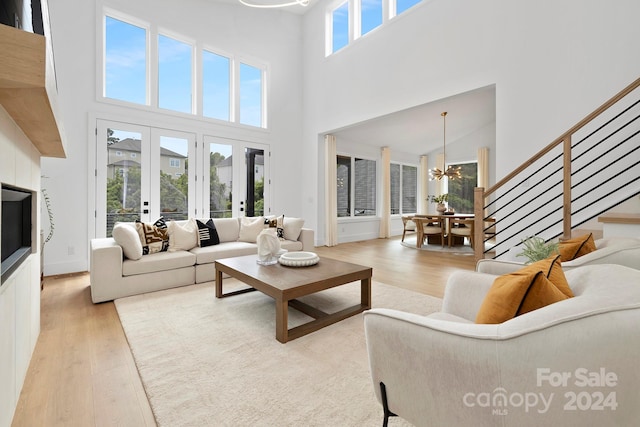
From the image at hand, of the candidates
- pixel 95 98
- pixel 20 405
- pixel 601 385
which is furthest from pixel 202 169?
pixel 601 385

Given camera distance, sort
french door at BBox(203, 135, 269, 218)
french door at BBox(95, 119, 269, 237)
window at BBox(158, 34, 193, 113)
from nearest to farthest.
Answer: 1. french door at BBox(95, 119, 269, 237)
2. window at BBox(158, 34, 193, 113)
3. french door at BBox(203, 135, 269, 218)

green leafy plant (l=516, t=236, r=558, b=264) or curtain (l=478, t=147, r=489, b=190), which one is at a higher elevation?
curtain (l=478, t=147, r=489, b=190)

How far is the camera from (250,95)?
631 centimetres

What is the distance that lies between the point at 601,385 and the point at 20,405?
2428 millimetres

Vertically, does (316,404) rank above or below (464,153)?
below

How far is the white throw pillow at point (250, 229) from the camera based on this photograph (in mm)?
4543

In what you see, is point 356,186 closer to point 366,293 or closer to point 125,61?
point 366,293

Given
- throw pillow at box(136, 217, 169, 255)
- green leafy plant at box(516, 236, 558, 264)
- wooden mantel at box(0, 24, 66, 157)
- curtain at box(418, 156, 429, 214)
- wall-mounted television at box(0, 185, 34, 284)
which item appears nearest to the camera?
wooden mantel at box(0, 24, 66, 157)

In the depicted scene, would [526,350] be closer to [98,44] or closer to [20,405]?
[20,405]

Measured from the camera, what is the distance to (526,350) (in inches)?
30.0

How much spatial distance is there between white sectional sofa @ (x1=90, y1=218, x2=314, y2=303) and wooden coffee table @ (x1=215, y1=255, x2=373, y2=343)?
2.26 feet

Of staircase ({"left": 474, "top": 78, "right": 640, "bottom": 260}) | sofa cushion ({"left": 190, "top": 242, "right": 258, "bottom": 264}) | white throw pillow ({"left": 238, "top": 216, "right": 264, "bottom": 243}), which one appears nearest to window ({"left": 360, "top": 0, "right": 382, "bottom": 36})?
staircase ({"left": 474, "top": 78, "right": 640, "bottom": 260})

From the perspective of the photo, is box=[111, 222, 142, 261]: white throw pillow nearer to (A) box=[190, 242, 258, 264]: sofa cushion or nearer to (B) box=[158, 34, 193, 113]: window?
(A) box=[190, 242, 258, 264]: sofa cushion

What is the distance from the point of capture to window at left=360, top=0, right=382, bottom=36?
5617 mm
